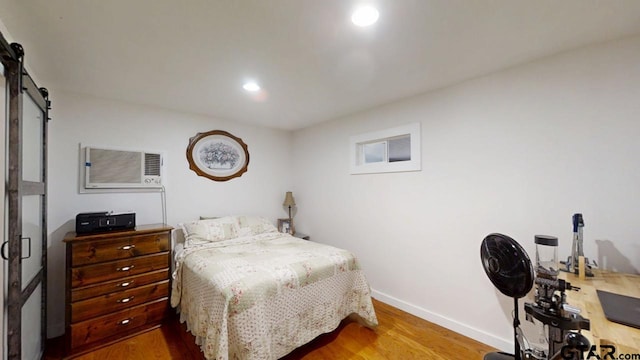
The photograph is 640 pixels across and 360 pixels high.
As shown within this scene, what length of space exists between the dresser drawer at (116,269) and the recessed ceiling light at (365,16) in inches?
101

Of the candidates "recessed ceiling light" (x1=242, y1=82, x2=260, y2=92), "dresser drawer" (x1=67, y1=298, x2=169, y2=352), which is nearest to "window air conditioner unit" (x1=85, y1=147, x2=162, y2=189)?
"dresser drawer" (x1=67, y1=298, x2=169, y2=352)

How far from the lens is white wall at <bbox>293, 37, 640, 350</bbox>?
5.16 feet

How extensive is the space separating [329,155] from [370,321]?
2.07 meters

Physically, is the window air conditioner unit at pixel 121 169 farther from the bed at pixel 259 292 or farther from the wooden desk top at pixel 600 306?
the wooden desk top at pixel 600 306

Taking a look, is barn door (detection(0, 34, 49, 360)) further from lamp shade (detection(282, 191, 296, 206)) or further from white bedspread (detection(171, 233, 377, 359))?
lamp shade (detection(282, 191, 296, 206))

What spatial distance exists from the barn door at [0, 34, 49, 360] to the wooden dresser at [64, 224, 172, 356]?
7.8 inches

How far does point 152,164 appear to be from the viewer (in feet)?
9.19

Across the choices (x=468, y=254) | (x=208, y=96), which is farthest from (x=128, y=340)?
(x=468, y=254)

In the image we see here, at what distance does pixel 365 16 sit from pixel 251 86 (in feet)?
4.26

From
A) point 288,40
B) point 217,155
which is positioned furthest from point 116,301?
point 288,40

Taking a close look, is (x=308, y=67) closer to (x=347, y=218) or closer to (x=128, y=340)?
(x=347, y=218)

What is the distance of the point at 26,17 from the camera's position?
1.33 metres

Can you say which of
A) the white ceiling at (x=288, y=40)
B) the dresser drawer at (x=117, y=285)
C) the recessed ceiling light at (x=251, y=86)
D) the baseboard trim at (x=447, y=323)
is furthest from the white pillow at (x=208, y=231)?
the baseboard trim at (x=447, y=323)

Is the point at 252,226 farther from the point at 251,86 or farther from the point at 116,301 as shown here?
the point at 251,86
